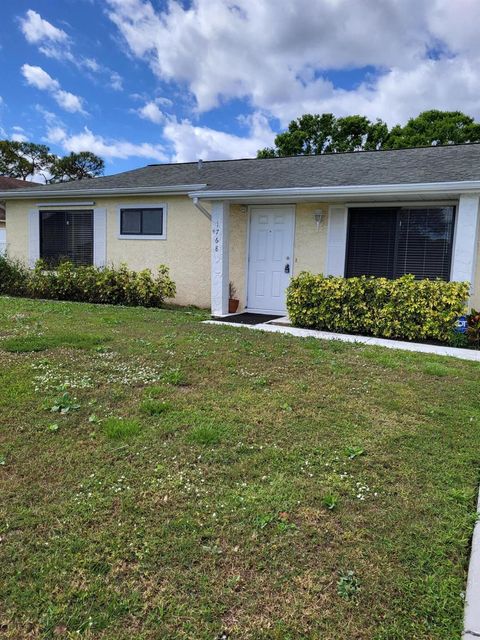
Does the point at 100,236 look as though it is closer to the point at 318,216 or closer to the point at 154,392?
the point at 318,216

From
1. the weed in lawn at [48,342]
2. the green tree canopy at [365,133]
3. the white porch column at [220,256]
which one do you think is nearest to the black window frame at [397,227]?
the white porch column at [220,256]

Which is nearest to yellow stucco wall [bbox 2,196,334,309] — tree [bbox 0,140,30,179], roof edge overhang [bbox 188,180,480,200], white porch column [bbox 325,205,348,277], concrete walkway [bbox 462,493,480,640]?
white porch column [bbox 325,205,348,277]

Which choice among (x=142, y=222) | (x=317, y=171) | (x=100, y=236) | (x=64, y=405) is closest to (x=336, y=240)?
(x=317, y=171)

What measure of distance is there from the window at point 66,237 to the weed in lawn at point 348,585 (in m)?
10.9

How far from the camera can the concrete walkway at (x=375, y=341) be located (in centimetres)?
652

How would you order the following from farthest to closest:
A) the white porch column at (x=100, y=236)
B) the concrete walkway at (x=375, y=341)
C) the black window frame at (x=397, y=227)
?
the white porch column at (x=100, y=236) < the black window frame at (x=397, y=227) < the concrete walkway at (x=375, y=341)

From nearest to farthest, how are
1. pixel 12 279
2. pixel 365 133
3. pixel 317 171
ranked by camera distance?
pixel 317 171, pixel 12 279, pixel 365 133

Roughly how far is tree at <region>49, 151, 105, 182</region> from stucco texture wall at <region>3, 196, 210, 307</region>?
3764cm

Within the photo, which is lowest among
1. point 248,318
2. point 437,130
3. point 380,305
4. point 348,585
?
point 348,585

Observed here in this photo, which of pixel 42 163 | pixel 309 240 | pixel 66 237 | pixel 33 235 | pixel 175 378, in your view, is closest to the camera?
pixel 175 378

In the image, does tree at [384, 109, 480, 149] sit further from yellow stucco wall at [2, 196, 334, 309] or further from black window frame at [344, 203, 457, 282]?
yellow stucco wall at [2, 196, 334, 309]

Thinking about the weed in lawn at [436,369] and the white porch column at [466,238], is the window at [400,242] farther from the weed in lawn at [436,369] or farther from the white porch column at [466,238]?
the weed in lawn at [436,369]

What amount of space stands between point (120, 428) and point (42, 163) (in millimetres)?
47667

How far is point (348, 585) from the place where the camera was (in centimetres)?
201
